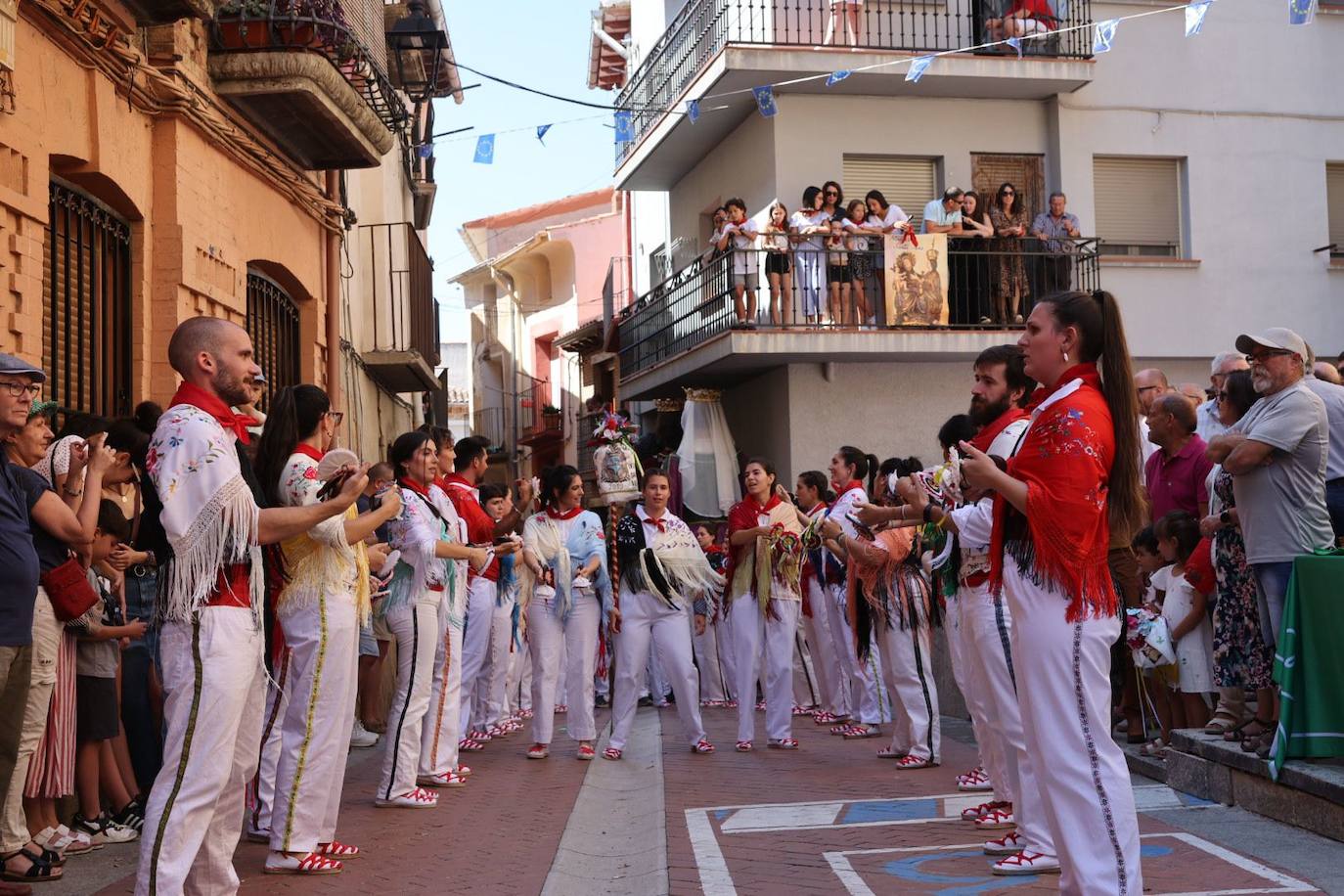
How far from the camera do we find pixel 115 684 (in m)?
8.30

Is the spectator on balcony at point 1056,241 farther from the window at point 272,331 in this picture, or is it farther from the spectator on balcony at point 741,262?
the window at point 272,331

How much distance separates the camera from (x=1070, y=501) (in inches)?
219

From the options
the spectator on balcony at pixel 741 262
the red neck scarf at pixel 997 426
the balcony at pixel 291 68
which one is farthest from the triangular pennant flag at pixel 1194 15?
the red neck scarf at pixel 997 426

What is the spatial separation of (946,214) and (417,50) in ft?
28.1

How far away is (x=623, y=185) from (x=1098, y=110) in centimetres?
884

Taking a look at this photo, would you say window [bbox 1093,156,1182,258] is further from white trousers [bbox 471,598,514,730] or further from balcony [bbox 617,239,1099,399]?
white trousers [bbox 471,598,514,730]

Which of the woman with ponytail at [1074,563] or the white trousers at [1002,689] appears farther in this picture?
the white trousers at [1002,689]

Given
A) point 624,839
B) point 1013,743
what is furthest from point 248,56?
point 1013,743

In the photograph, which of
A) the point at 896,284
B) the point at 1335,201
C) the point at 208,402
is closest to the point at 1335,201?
the point at 1335,201

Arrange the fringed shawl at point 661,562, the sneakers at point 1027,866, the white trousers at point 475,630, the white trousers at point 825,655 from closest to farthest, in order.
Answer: the sneakers at point 1027,866 < the fringed shawl at point 661,562 < the white trousers at point 475,630 < the white trousers at point 825,655

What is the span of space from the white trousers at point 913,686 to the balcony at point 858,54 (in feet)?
38.7

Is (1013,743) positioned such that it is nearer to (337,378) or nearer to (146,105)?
(146,105)

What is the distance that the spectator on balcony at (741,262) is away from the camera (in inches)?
850

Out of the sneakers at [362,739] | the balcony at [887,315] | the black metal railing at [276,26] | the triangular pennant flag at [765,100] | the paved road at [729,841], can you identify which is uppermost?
the triangular pennant flag at [765,100]
